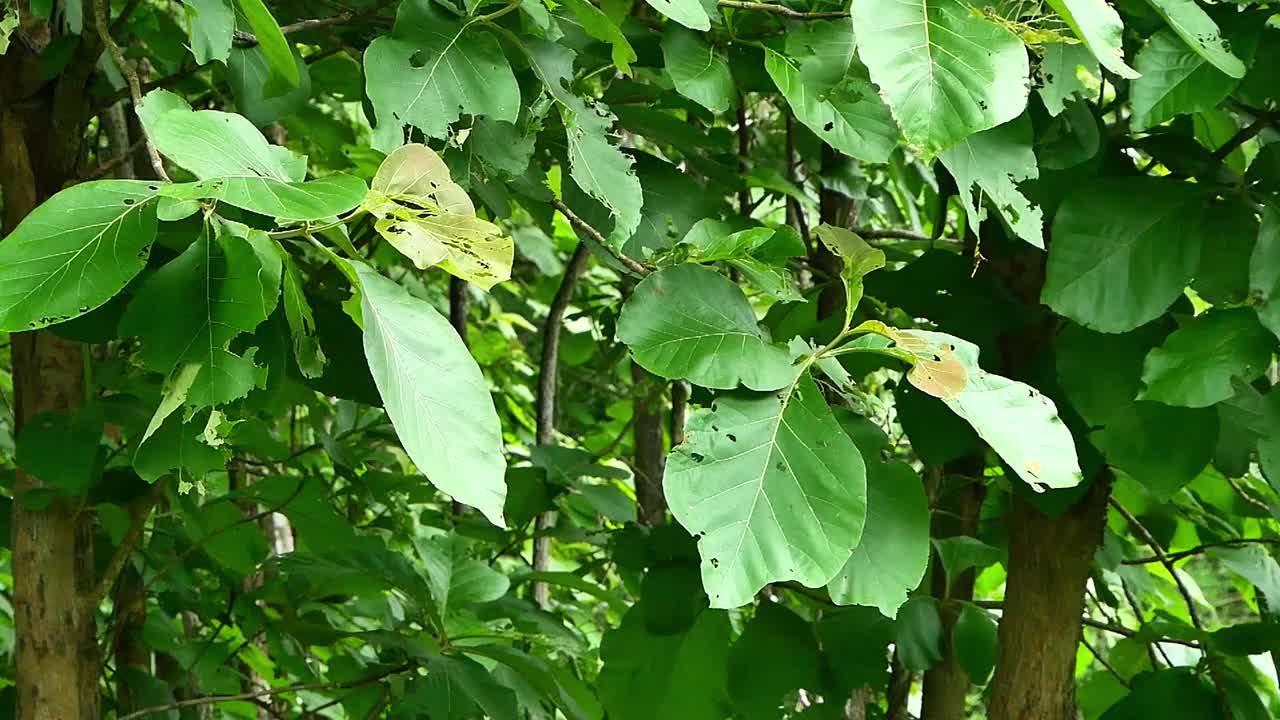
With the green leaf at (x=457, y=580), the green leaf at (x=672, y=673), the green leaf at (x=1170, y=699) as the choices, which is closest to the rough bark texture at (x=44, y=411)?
the green leaf at (x=457, y=580)

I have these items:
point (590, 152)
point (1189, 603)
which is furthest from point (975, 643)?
point (590, 152)

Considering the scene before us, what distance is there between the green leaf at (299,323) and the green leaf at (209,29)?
0.47 feet

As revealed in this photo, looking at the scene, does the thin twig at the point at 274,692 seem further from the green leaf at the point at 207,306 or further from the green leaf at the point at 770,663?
the green leaf at the point at 207,306

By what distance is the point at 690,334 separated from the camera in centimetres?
87

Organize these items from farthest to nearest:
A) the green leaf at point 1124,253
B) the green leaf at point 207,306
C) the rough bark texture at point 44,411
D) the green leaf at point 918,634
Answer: the green leaf at point 918,634 → the rough bark texture at point 44,411 → the green leaf at point 1124,253 → the green leaf at point 207,306

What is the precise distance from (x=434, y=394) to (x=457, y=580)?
3.16ft

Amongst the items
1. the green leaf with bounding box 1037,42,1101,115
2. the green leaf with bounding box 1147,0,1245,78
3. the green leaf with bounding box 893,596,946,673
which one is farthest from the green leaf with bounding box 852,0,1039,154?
the green leaf with bounding box 893,596,946,673

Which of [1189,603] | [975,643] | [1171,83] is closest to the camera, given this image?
[1171,83]

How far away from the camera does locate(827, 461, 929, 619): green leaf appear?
2.82 feet

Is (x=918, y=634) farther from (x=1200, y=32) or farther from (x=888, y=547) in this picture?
(x=1200, y=32)

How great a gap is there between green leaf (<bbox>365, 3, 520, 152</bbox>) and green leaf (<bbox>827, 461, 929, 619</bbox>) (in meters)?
0.37

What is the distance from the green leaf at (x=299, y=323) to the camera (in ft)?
2.51

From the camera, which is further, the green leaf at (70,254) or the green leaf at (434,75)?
the green leaf at (434,75)

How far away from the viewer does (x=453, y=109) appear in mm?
865
